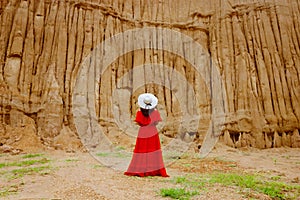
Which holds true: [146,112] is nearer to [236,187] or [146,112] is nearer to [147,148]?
[147,148]

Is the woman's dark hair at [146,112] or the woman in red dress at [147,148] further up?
the woman's dark hair at [146,112]

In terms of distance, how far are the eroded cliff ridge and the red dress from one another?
23.3ft

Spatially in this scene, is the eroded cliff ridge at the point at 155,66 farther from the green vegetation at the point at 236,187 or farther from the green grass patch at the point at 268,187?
the green grass patch at the point at 268,187

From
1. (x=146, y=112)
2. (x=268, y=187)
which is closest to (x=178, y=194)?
(x=268, y=187)

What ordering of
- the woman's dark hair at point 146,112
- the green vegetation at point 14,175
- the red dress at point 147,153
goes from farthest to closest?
1. the woman's dark hair at point 146,112
2. the red dress at point 147,153
3. the green vegetation at point 14,175

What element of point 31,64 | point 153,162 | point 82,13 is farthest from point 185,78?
point 153,162

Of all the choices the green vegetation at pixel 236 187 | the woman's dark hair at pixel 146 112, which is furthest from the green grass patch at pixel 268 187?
the woman's dark hair at pixel 146 112

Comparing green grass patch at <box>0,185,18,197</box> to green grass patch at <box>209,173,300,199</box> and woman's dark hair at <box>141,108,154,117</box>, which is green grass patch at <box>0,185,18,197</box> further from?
green grass patch at <box>209,173,300,199</box>

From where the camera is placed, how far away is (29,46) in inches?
574

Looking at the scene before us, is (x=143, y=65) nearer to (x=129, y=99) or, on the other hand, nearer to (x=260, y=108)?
(x=129, y=99)

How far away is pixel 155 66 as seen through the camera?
17.5 meters

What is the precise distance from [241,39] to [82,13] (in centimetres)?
922

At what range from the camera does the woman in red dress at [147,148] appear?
6742mm

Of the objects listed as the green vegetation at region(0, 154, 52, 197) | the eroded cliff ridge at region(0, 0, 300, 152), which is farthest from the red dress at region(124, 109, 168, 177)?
the eroded cliff ridge at region(0, 0, 300, 152)
